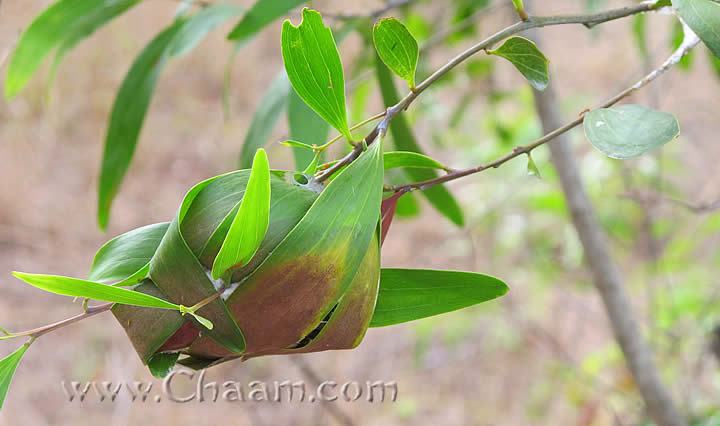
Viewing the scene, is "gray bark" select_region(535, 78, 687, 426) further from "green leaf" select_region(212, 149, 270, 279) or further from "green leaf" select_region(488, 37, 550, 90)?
"green leaf" select_region(212, 149, 270, 279)

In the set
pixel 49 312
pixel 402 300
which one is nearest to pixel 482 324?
pixel 49 312

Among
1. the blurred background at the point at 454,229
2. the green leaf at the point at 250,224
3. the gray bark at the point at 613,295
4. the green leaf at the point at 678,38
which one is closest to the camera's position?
the green leaf at the point at 250,224

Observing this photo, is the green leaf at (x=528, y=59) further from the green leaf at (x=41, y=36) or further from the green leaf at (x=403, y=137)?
the green leaf at (x=41, y=36)

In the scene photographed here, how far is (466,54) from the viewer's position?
26 cm

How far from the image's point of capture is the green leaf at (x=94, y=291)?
0.23 m

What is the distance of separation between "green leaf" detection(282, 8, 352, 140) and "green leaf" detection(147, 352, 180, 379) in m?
0.10

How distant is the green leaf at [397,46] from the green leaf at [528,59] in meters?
0.04

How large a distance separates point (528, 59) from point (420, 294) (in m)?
0.10

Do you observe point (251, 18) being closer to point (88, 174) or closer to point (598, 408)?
point (598, 408)

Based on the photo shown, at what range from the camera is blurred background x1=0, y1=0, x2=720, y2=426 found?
1134 mm

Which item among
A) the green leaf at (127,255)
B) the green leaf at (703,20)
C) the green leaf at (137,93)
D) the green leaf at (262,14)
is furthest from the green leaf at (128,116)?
the green leaf at (703,20)

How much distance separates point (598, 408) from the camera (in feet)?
4.47

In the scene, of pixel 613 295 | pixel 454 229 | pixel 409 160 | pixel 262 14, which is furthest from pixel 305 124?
pixel 454 229

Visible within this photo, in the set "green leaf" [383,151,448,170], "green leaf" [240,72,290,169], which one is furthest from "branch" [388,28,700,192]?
"green leaf" [240,72,290,169]
